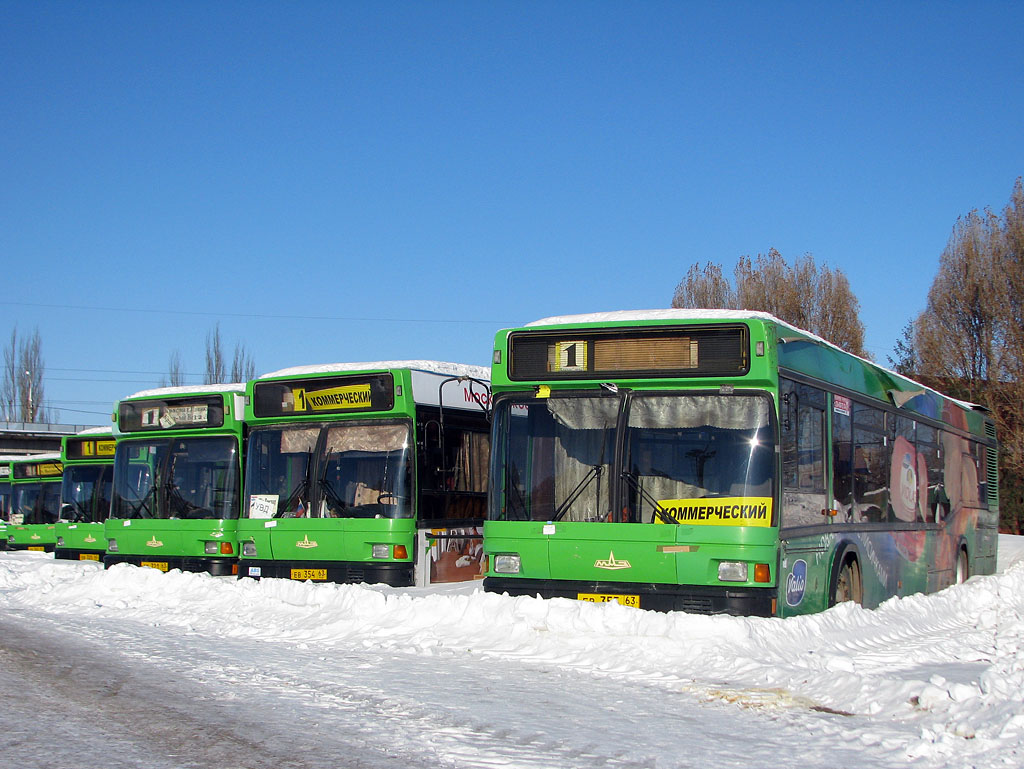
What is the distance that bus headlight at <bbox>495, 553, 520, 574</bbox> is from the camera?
10867 millimetres

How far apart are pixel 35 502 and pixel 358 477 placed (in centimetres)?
1815

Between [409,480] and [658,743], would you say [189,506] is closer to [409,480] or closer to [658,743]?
[409,480]

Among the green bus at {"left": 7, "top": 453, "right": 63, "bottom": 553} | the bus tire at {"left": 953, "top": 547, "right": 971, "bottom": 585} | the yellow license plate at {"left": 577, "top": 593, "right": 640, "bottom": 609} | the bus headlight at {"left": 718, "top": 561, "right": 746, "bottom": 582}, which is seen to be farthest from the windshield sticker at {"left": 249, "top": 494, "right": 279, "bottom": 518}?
the green bus at {"left": 7, "top": 453, "right": 63, "bottom": 553}

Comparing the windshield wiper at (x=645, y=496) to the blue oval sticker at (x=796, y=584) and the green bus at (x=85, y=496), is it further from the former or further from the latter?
the green bus at (x=85, y=496)

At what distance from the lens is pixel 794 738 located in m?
6.58

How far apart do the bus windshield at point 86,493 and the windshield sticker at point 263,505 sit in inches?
400

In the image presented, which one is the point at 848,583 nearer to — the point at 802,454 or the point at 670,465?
the point at 802,454

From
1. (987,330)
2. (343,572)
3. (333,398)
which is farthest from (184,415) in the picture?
(987,330)

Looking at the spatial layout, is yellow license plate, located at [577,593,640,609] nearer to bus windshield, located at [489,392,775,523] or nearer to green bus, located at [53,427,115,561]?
bus windshield, located at [489,392,775,523]

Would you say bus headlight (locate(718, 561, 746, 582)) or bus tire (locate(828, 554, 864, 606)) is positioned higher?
bus headlight (locate(718, 561, 746, 582))

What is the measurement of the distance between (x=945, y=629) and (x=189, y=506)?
35.8 ft

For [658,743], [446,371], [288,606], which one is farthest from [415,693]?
[446,371]

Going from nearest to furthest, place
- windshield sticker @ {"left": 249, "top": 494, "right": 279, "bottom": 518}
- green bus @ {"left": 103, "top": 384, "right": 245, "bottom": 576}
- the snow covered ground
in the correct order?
1. the snow covered ground
2. windshield sticker @ {"left": 249, "top": 494, "right": 279, "bottom": 518}
3. green bus @ {"left": 103, "top": 384, "right": 245, "bottom": 576}

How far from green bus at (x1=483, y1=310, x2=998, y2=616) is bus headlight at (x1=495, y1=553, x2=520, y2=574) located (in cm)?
1
